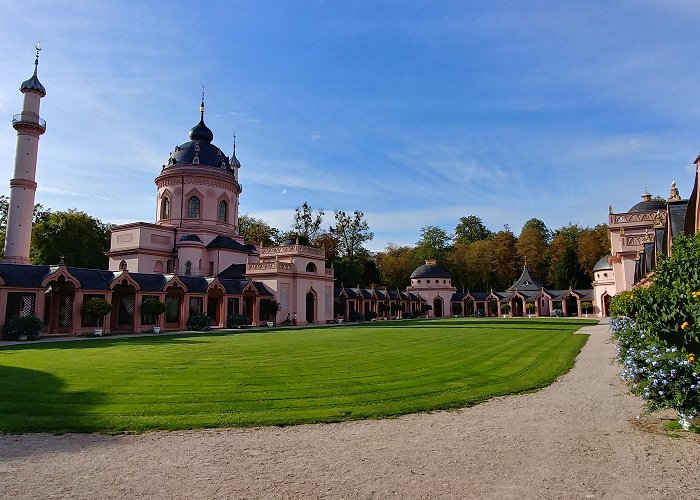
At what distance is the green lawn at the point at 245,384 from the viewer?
819cm

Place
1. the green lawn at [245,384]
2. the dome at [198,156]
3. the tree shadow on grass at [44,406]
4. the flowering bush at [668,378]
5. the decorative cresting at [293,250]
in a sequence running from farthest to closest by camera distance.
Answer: the dome at [198,156]
the decorative cresting at [293,250]
the green lawn at [245,384]
the tree shadow on grass at [44,406]
the flowering bush at [668,378]

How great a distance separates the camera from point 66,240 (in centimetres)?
5100

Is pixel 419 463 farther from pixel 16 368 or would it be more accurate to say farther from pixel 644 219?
pixel 644 219

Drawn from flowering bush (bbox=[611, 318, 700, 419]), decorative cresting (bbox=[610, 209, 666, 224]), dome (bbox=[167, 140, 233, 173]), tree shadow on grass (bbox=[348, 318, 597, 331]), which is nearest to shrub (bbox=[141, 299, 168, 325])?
tree shadow on grass (bbox=[348, 318, 597, 331])

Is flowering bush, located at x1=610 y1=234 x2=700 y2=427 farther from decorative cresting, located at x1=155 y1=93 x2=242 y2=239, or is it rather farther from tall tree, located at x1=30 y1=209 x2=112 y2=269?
tall tree, located at x1=30 y1=209 x2=112 y2=269

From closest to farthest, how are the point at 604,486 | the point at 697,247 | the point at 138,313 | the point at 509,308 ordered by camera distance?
the point at 604,486
the point at 697,247
the point at 138,313
the point at 509,308

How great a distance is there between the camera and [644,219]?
4162 cm

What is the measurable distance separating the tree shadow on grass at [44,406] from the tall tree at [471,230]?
9658 cm

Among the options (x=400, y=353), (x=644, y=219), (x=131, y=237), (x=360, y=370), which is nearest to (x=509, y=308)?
(x=644, y=219)

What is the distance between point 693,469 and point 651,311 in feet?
8.45

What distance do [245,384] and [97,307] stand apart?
21853 millimetres

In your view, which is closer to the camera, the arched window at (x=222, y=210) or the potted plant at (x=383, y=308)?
the arched window at (x=222, y=210)

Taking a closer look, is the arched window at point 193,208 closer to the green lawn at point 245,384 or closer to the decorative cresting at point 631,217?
the green lawn at point 245,384


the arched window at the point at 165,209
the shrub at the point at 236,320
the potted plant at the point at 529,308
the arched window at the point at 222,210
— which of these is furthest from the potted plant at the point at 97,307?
the potted plant at the point at 529,308
